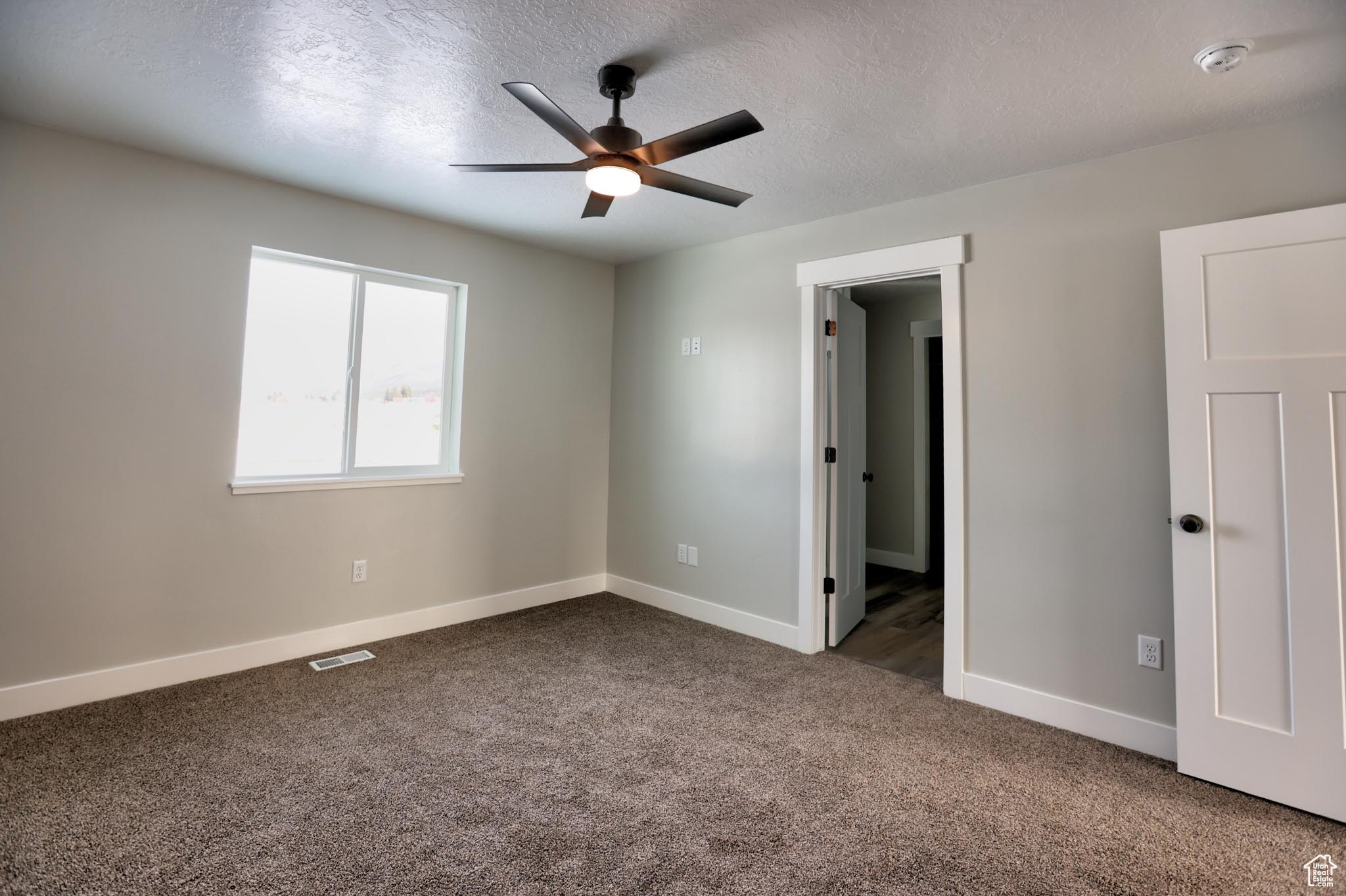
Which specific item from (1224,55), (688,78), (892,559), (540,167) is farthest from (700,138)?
(892,559)

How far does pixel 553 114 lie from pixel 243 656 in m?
3.00

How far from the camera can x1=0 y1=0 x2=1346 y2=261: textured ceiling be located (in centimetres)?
182

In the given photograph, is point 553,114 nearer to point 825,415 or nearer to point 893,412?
point 825,415

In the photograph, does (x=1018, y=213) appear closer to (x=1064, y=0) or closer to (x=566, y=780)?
(x=1064, y=0)

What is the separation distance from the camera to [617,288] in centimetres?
478

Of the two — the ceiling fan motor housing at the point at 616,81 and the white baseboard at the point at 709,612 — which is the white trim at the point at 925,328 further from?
the ceiling fan motor housing at the point at 616,81

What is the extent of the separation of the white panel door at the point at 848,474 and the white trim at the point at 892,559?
1.76m

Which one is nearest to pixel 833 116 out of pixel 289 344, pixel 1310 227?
pixel 1310 227

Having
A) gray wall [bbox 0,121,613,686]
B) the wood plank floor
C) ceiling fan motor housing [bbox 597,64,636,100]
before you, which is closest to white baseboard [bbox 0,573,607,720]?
gray wall [bbox 0,121,613,686]

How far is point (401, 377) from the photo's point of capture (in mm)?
3789

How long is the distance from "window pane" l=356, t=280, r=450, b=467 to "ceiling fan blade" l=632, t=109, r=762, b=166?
91.8 inches

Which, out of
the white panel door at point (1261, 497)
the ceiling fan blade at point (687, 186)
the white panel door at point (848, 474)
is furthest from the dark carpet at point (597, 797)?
the ceiling fan blade at point (687, 186)

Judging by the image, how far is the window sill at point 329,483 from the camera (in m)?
3.15

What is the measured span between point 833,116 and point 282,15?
73.0 inches
